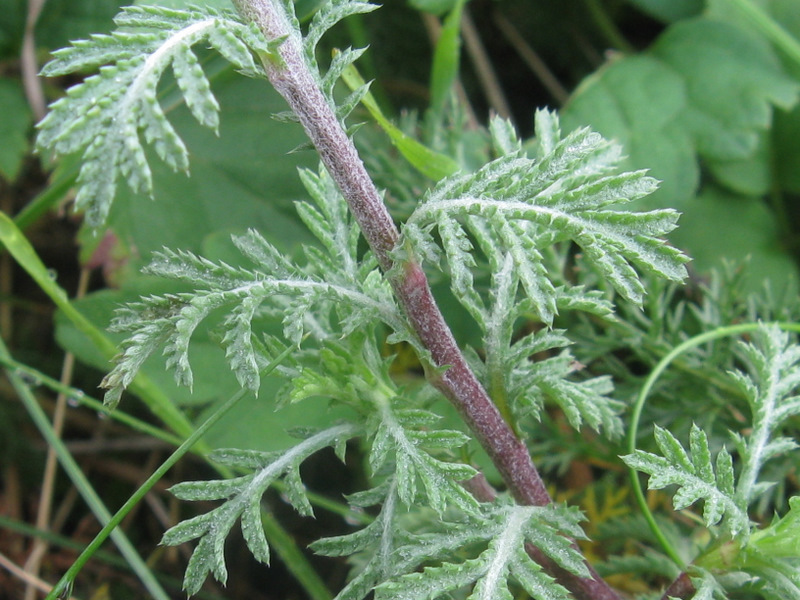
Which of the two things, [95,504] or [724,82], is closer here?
[95,504]

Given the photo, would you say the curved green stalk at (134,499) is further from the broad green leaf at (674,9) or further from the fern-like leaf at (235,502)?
the broad green leaf at (674,9)

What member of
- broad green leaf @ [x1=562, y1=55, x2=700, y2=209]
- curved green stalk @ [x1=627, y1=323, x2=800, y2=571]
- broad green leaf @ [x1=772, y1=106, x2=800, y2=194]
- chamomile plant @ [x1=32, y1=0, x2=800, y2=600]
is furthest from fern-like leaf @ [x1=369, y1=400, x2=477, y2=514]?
broad green leaf @ [x1=772, y1=106, x2=800, y2=194]

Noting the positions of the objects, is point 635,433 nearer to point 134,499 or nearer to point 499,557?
point 499,557

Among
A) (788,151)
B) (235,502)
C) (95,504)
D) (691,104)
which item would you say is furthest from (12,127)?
(788,151)

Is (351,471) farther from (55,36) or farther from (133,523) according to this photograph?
(55,36)

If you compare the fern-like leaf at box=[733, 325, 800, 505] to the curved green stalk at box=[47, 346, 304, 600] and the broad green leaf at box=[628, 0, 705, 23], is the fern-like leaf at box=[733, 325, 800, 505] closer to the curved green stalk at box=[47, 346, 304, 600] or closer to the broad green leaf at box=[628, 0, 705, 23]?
the curved green stalk at box=[47, 346, 304, 600]

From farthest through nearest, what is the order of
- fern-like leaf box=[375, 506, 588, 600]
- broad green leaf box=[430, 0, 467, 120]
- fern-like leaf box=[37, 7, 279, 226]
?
broad green leaf box=[430, 0, 467, 120]
fern-like leaf box=[375, 506, 588, 600]
fern-like leaf box=[37, 7, 279, 226]
